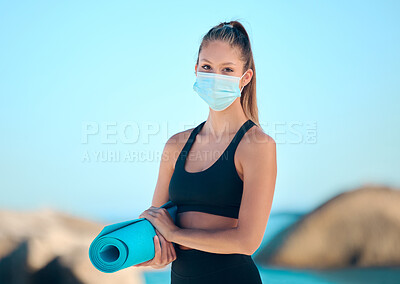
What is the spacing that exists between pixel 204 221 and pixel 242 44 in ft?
2.04

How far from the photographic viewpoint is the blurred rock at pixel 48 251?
3.66 m

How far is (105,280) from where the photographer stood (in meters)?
3.67

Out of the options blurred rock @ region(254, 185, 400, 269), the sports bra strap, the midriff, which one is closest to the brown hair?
the sports bra strap

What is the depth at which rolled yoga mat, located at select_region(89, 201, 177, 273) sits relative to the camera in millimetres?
1271

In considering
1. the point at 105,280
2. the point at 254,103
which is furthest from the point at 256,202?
the point at 105,280

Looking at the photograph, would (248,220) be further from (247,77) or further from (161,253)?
(247,77)

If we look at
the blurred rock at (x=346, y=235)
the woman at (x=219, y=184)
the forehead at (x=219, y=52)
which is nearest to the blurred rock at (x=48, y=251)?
the blurred rock at (x=346, y=235)

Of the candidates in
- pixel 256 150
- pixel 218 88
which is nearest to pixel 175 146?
pixel 218 88

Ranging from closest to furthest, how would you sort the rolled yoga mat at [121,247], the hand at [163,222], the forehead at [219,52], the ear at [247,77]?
the rolled yoga mat at [121,247] < the hand at [163,222] < the forehead at [219,52] < the ear at [247,77]

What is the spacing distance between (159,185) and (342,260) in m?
3.12

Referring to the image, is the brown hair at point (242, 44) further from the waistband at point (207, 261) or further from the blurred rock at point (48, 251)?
the blurred rock at point (48, 251)

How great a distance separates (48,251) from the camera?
3771mm

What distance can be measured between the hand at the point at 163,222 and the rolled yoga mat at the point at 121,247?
4 cm

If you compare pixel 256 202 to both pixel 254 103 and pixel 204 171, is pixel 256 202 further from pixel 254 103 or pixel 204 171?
pixel 254 103
